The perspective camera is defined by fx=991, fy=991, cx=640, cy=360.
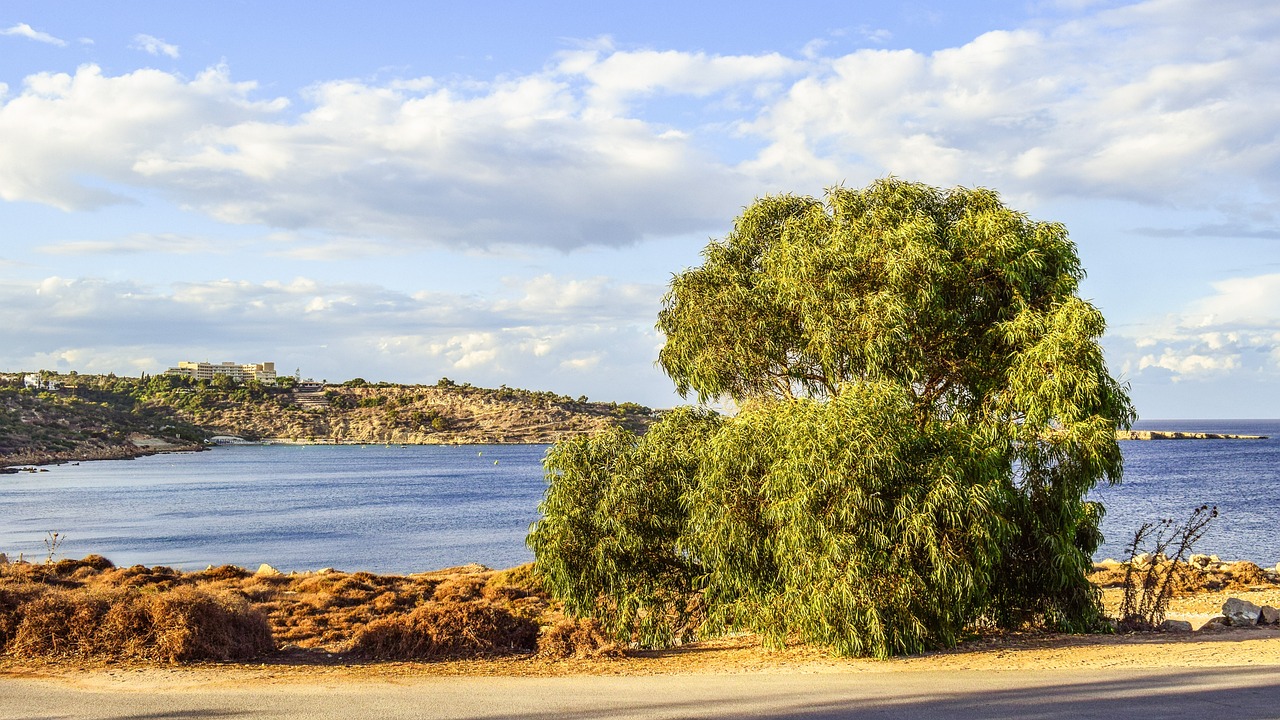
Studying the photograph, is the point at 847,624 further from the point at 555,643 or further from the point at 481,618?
the point at 481,618

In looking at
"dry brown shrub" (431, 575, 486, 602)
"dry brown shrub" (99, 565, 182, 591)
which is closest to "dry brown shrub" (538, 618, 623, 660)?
"dry brown shrub" (431, 575, 486, 602)

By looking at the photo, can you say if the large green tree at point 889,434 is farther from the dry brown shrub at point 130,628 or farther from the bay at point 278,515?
the bay at point 278,515

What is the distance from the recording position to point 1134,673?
1394 centimetres

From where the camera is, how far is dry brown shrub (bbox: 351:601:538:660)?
1817cm

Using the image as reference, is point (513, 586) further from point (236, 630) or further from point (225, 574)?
point (236, 630)

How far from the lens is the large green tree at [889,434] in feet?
53.1

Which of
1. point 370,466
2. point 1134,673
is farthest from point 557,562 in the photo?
point 370,466

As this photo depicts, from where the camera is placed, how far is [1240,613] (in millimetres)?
20047

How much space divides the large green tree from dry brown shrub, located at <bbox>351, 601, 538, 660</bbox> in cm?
178

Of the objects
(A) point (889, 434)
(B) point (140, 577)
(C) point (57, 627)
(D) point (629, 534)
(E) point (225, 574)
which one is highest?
(A) point (889, 434)

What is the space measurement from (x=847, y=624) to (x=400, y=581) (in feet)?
72.6

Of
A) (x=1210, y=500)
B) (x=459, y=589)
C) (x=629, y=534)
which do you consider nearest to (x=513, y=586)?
(x=459, y=589)

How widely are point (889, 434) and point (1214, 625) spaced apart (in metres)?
8.91

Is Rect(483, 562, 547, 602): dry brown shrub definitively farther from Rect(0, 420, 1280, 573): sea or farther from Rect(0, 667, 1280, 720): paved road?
Rect(0, 667, 1280, 720): paved road
